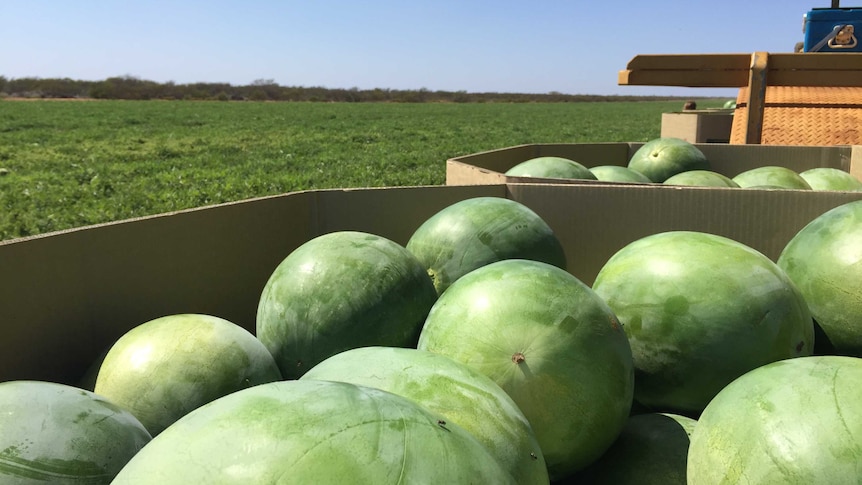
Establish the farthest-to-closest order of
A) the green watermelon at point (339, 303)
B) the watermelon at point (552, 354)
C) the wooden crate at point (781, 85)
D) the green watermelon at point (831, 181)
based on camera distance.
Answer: the wooden crate at point (781, 85)
the green watermelon at point (831, 181)
the green watermelon at point (339, 303)
the watermelon at point (552, 354)

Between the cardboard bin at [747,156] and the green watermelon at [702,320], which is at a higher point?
the cardboard bin at [747,156]

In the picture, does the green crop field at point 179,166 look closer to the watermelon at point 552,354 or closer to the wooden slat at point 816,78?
the wooden slat at point 816,78

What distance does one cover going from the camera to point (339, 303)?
1.87 m

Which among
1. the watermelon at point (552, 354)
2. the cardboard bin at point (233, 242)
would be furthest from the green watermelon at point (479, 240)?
the watermelon at point (552, 354)

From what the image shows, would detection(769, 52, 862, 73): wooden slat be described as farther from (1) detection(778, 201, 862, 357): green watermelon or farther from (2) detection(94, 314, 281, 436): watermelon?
(2) detection(94, 314, 281, 436): watermelon

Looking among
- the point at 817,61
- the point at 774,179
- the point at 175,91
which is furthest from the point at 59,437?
the point at 175,91

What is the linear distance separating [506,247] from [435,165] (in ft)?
36.6

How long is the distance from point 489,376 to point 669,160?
340 centimetres

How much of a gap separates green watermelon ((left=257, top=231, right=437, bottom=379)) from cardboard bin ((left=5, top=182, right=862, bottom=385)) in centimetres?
7

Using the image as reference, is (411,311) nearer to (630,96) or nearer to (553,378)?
(553,378)

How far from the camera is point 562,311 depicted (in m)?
1.52

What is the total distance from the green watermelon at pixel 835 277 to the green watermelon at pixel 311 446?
157 cm

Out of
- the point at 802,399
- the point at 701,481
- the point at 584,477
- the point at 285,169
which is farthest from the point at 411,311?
the point at 285,169

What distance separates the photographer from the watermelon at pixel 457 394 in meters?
1.05
